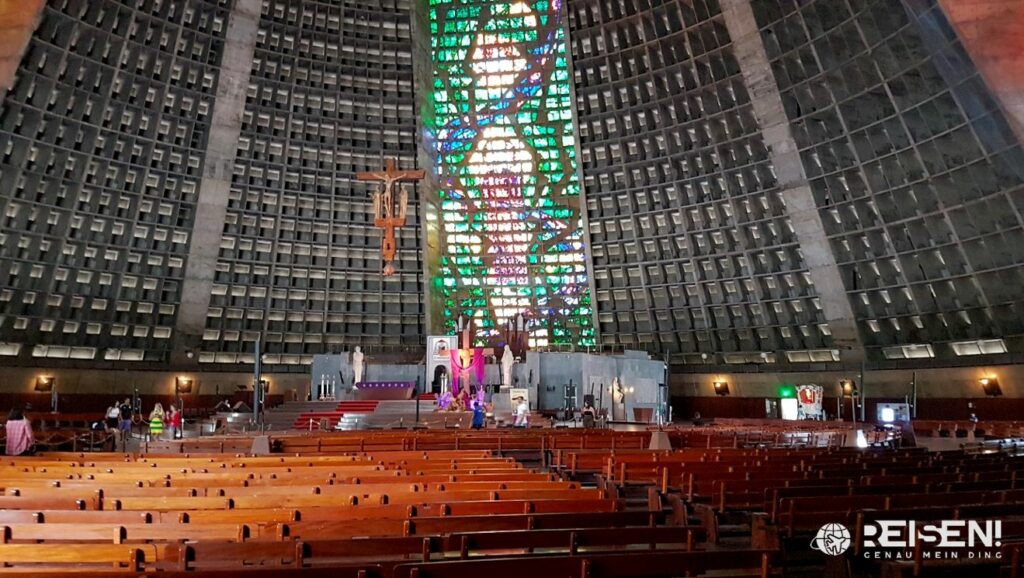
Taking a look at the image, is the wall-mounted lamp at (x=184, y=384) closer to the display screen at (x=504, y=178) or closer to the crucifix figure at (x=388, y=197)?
the display screen at (x=504, y=178)

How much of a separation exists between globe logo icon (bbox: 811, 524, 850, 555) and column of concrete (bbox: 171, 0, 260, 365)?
37.5 meters

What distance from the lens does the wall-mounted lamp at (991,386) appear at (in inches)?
1220

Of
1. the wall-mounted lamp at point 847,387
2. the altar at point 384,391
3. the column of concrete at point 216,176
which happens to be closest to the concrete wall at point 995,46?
the wall-mounted lamp at point 847,387

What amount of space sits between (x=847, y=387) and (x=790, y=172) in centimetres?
922

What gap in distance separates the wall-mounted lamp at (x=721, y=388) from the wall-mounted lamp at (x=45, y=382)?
28.7 m

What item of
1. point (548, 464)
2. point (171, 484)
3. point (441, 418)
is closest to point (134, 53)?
point (441, 418)

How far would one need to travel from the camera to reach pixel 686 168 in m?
39.5

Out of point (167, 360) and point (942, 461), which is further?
point (167, 360)

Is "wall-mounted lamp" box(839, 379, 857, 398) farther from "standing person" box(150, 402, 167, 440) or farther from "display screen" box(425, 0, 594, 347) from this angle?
"standing person" box(150, 402, 167, 440)

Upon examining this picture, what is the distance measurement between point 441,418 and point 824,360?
17.7 meters

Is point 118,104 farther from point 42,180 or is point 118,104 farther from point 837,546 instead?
point 837,546

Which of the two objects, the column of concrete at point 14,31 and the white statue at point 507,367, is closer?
the column of concrete at point 14,31

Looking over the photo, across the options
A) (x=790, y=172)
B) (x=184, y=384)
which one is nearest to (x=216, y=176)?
(x=184, y=384)

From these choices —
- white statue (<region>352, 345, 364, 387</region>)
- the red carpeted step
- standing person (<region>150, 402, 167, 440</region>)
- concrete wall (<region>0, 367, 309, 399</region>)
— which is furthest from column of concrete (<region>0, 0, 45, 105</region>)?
white statue (<region>352, 345, 364, 387</region>)
